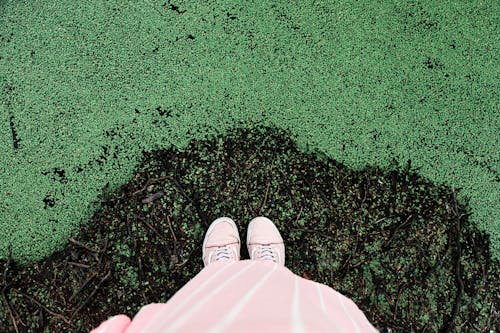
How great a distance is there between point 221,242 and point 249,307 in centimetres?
56

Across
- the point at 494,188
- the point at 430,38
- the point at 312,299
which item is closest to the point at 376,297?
the point at 312,299

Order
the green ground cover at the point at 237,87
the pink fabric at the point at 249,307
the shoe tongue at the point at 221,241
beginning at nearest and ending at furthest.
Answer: the pink fabric at the point at 249,307 < the shoe tongue at the point at 221,241 < the green ground cover at the point at 237,87

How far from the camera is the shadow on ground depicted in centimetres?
169

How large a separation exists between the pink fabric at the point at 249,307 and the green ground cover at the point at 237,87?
60 centimetres

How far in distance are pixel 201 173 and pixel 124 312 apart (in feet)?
2.20

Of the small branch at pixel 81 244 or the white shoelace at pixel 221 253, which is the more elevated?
the small branch at pixel 81 244

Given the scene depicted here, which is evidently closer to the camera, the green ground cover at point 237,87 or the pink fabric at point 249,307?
the pink fabric at point 249,307

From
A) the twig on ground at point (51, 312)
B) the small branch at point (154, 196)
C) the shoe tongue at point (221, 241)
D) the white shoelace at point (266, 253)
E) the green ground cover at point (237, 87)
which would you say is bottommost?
the twig on ground at point (51, 312)

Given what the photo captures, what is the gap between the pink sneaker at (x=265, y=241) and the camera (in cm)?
165

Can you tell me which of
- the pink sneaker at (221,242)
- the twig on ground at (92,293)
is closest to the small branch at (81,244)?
the twig on ground at (92,293)

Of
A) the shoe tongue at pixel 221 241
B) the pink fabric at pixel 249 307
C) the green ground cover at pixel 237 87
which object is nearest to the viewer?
the pink fabric at pixel 249 307

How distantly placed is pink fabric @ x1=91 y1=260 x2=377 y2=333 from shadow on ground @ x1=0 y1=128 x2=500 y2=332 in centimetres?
27

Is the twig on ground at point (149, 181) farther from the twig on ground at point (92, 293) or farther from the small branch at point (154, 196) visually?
the twig on ground at point (92, 293)

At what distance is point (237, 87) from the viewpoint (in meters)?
1.77
